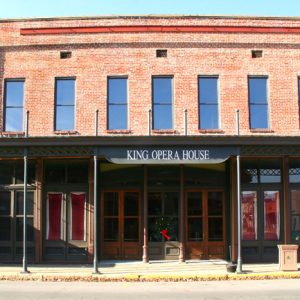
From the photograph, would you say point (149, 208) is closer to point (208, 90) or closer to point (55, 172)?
point (55, 172)

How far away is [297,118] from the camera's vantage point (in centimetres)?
1789

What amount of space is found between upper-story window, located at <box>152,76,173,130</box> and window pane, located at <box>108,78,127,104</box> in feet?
3.53

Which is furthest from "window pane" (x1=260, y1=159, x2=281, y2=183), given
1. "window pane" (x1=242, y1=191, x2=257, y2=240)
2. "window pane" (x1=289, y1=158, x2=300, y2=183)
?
"window pane" (x1=242, y1=191, x2=257, y2=240)

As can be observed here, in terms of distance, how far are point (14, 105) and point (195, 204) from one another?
7.62 meters

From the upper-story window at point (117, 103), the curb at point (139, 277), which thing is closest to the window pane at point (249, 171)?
the curb at point (139, 277)

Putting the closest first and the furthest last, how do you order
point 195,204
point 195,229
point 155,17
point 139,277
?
point 139,277 → point 195,229 → point 195,204 → point 155,17

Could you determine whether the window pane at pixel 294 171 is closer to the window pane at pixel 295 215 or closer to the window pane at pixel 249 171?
the window pane at pixel 295 215

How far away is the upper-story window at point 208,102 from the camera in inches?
706

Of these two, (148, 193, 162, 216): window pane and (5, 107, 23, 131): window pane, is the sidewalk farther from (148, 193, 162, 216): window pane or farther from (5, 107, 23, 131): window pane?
(5, 107, 23, 131): window pane

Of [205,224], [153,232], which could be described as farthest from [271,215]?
[153,232]

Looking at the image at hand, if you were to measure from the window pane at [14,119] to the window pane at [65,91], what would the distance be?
1476 mm

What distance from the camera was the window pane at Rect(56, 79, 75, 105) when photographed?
59.3 ft

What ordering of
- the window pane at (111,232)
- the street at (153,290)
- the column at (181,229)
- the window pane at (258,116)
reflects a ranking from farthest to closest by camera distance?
the window pane at (258,116)
the window pane at (111,232)
the column at (181,229)
the street at (153,290)

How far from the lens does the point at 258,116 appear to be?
1803 cm
